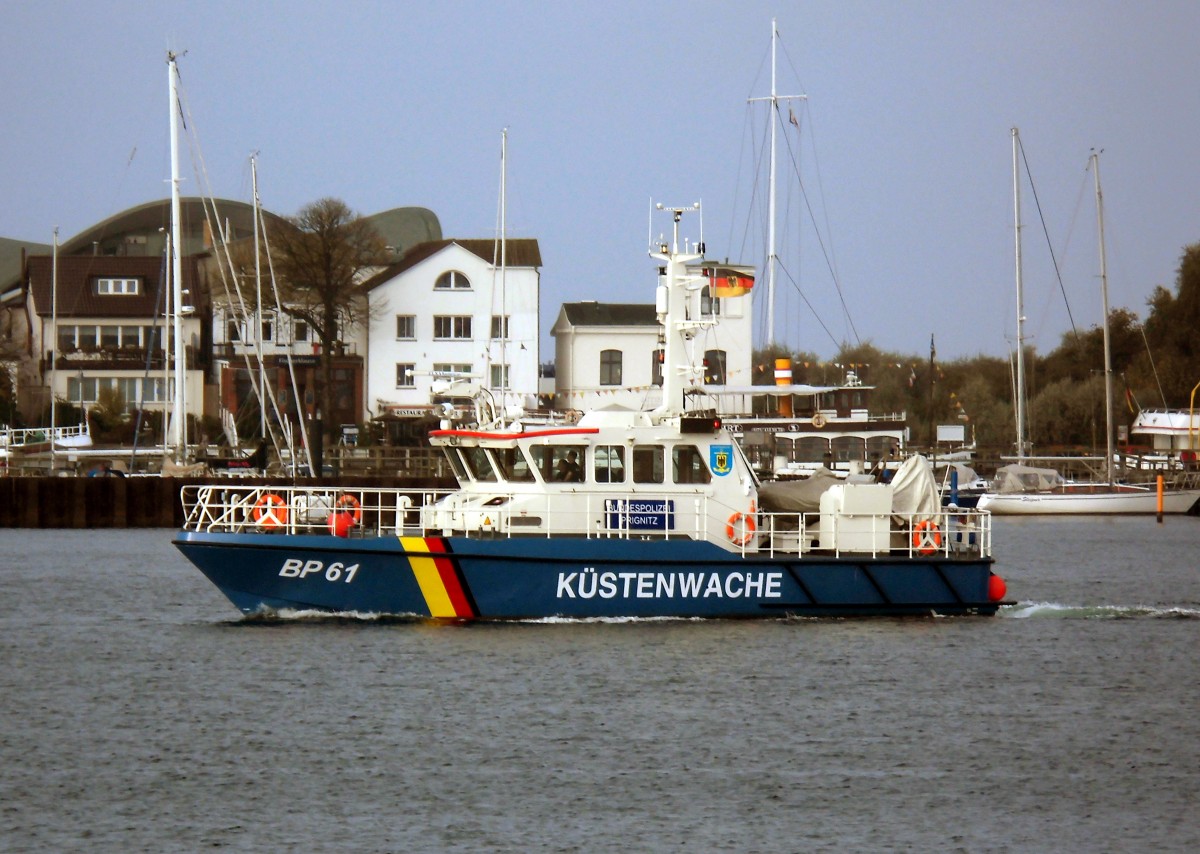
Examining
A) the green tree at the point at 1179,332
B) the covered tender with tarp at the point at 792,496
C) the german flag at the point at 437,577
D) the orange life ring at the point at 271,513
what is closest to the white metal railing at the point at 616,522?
the orange life ring at the point at 271,513

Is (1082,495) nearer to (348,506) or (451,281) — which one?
Answer: (451,281)

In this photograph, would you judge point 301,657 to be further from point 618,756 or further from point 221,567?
point 618,756

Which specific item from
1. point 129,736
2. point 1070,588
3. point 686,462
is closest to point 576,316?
point 1070,588

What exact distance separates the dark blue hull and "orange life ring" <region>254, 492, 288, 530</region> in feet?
0.65

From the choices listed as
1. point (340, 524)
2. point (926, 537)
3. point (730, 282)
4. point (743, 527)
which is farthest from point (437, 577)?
point (730, 282)

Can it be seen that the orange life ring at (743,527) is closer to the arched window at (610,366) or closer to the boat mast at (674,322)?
the boat mast at (674,322)

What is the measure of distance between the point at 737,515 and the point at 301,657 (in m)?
5.76

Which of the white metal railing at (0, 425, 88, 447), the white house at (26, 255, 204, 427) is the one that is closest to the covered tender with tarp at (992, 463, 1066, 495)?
the white house at (26, 255, 204, 427)

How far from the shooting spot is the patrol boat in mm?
20500

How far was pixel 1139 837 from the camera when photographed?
1353 cm

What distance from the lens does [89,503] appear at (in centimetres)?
4388

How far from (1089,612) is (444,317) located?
40645 mm

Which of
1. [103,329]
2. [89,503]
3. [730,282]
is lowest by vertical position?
[89,503]

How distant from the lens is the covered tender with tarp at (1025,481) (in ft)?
177
